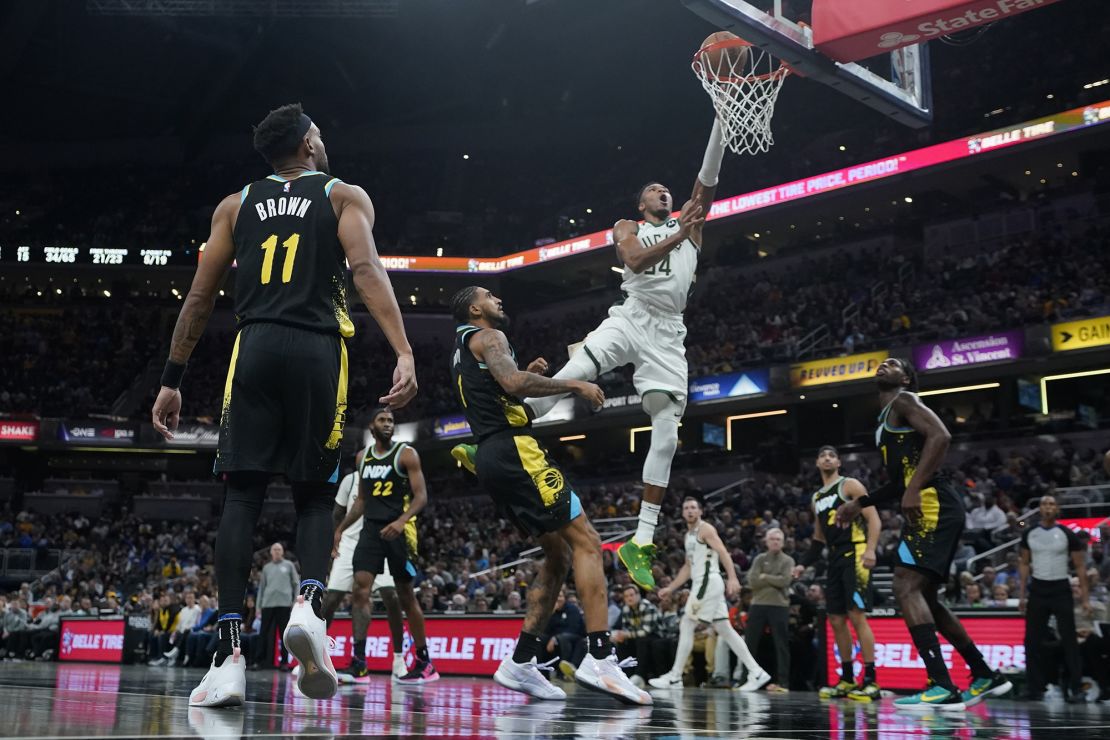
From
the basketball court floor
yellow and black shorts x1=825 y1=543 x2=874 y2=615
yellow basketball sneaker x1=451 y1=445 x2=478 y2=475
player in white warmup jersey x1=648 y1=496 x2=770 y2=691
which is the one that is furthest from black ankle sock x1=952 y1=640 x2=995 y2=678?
player in white warmup jersey x1=648 y1=496 x2=770 y2=691

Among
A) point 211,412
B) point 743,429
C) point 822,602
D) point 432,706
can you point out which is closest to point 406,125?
point 211,412

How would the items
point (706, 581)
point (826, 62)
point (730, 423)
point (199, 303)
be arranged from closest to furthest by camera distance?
point (199, 303) → point (826, 62) → point (706, 581) → point (730, 423)

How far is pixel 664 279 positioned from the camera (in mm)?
7008

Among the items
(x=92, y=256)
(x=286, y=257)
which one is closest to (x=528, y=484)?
(x=286, y=257)

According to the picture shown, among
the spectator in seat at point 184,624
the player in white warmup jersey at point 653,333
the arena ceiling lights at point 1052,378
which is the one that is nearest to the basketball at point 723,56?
the player in white warmup jersey at point 653,333

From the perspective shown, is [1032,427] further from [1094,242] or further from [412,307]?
[412,307]

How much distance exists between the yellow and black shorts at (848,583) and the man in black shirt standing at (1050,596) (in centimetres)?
153

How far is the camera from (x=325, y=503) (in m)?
4.12

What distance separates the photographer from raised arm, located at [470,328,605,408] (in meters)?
5.61

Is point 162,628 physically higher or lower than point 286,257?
lower

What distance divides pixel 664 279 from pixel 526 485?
1.98 metres

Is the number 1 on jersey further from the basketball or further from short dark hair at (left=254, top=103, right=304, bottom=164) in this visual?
the basketball

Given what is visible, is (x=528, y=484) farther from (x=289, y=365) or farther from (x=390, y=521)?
(x=390, y=521)

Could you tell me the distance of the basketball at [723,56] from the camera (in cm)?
865
